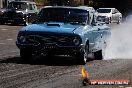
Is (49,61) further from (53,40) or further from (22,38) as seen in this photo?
(22,38)

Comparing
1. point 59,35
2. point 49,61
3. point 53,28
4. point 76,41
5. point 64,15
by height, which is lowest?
point 49,61

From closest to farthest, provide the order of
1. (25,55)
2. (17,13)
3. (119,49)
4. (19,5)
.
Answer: (25,55) < (119,49) < (17,13) < (19,5)

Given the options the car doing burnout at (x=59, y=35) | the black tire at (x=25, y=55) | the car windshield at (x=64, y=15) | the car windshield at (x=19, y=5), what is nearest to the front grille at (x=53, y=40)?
the car doing burnout at (x=59, y=35)

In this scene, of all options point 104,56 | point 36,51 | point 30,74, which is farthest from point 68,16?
point 30,74

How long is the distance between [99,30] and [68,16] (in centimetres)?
150

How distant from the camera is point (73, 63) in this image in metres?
15.7

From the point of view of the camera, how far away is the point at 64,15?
16297 mm

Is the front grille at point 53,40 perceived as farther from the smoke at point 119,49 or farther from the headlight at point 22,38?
the smoke at point 119,49

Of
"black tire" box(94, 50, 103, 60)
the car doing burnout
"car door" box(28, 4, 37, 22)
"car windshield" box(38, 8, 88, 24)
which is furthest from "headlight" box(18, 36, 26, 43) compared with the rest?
"car door" box(28, 4, 37, 22)

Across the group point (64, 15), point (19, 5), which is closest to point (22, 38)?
point (64, 15)

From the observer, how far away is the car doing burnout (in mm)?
14938

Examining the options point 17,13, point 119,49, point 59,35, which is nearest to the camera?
point 59,35

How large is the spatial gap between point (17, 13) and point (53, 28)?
27526mm

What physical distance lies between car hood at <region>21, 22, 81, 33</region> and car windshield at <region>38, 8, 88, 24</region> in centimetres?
52
